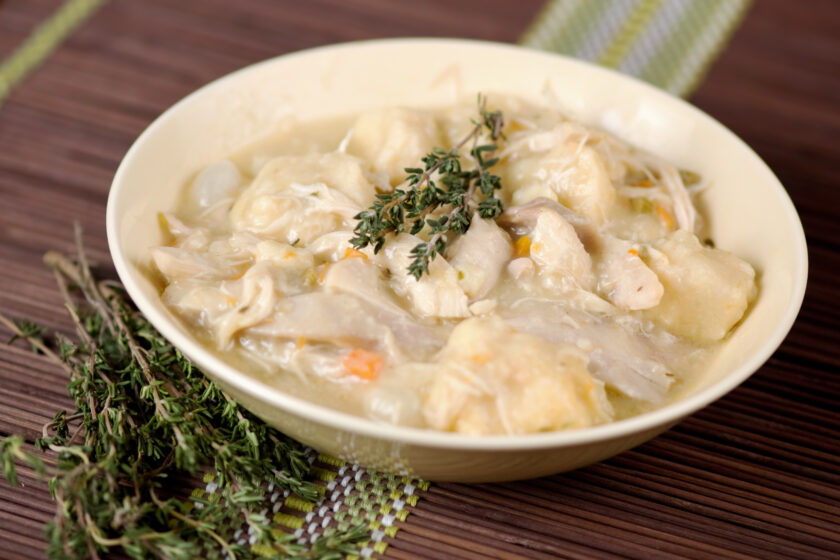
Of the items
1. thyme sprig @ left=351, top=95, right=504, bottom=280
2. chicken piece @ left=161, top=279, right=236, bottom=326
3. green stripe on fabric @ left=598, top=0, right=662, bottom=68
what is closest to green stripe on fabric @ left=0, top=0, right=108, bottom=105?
chicken piece @ left=161, top=279, right=236, bottom=326

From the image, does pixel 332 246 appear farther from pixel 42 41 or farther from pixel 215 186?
pixel 42 41

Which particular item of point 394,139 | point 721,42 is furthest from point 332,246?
point 721,42

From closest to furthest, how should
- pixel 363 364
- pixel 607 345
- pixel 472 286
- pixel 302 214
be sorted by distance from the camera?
pixel 363 364
pixel 607 345
pixel 472 286
pixel 302 214

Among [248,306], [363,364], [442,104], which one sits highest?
[442,104]

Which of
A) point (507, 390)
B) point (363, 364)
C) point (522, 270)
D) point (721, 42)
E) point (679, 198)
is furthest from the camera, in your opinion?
point (721, 42)

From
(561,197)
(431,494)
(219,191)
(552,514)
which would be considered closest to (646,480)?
(552,514)

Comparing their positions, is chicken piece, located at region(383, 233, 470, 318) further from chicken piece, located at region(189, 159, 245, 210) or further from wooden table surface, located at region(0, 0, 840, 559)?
chicken piece, located at region(189, 159, 245, 210)

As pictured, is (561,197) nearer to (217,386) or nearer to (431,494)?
(431,494)
